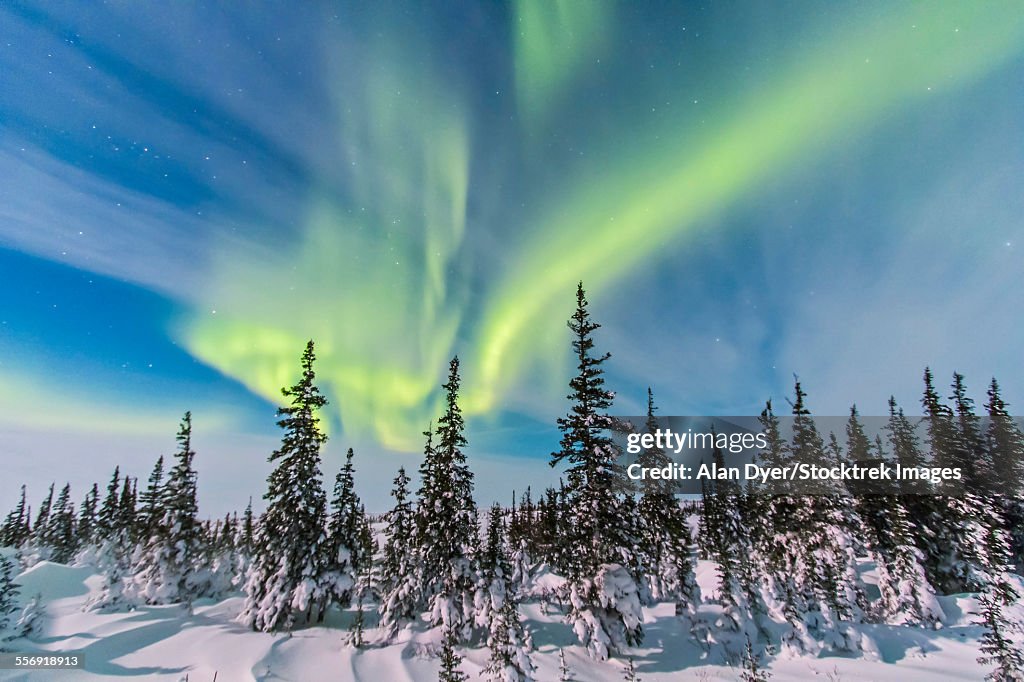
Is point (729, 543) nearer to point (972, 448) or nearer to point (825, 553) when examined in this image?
point (825, 553)

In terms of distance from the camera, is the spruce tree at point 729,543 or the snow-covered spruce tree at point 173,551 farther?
the snow-covered spruce tree at point 173,551

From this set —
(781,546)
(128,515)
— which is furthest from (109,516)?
(781,546)

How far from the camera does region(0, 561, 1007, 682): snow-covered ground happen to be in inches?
637

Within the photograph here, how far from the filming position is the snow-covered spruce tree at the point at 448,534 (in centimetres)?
2162

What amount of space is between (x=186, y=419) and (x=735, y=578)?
39.3 meters

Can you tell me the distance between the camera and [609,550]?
21.2m

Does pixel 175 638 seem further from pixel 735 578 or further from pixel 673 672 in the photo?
pixel 735 578

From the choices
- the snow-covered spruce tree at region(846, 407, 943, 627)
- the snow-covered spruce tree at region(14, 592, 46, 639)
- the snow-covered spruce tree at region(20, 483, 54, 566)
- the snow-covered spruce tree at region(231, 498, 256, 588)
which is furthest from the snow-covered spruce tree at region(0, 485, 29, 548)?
the snow-covered spruce tree at region(846, 407, 943, 627)

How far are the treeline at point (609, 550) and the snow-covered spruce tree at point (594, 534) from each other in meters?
0.08

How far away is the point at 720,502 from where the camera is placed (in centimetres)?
3588

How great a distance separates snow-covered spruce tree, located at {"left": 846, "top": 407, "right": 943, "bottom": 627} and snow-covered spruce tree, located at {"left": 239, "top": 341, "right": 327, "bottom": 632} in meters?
36.5

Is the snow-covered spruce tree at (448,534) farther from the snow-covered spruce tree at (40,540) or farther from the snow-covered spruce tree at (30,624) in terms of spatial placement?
the snow-covered spruce tree at (40,540)

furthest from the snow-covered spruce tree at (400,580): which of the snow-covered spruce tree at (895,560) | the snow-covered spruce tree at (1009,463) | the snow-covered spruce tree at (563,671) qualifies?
the snow-covered spruce tree at (1009,463)

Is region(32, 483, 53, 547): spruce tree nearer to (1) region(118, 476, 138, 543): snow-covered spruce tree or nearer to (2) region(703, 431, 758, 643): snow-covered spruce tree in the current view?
(1) region(118, 476, 138, 543): snow-covered spruce tree
